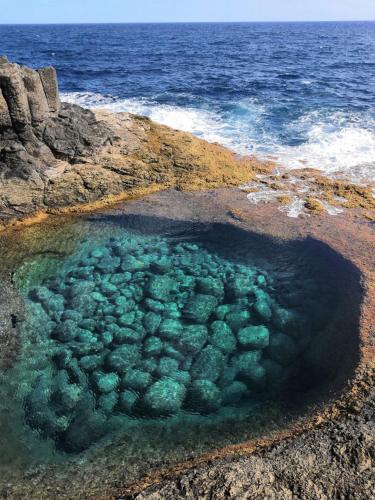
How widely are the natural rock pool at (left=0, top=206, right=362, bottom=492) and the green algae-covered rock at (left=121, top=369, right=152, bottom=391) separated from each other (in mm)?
22

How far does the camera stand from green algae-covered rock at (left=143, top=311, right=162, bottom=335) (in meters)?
7.29

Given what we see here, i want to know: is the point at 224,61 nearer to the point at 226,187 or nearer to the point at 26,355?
the point at 226,187

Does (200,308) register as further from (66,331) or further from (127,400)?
(66,331)

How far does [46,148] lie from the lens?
10969 millimetres

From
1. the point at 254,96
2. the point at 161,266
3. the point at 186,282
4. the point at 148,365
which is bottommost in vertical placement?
the point at 148,365

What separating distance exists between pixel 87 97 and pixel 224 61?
18596mm

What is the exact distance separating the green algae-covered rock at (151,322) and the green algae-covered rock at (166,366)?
2.16 ft

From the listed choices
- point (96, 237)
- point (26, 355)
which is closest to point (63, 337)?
point (26, 355)

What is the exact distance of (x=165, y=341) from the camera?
23.2 ft

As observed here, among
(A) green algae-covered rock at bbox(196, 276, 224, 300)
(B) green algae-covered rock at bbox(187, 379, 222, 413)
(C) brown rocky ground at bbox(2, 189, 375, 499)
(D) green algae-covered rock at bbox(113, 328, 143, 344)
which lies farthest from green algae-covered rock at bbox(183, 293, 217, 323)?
(C) brown rocky ground at bbox(2, 189, 375, 499)

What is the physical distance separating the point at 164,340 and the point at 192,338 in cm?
48

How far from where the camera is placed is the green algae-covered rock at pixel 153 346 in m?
6.85

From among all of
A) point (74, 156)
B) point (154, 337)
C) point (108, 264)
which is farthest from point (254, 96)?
point (154, 337)

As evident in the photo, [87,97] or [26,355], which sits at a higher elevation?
[87,97]
